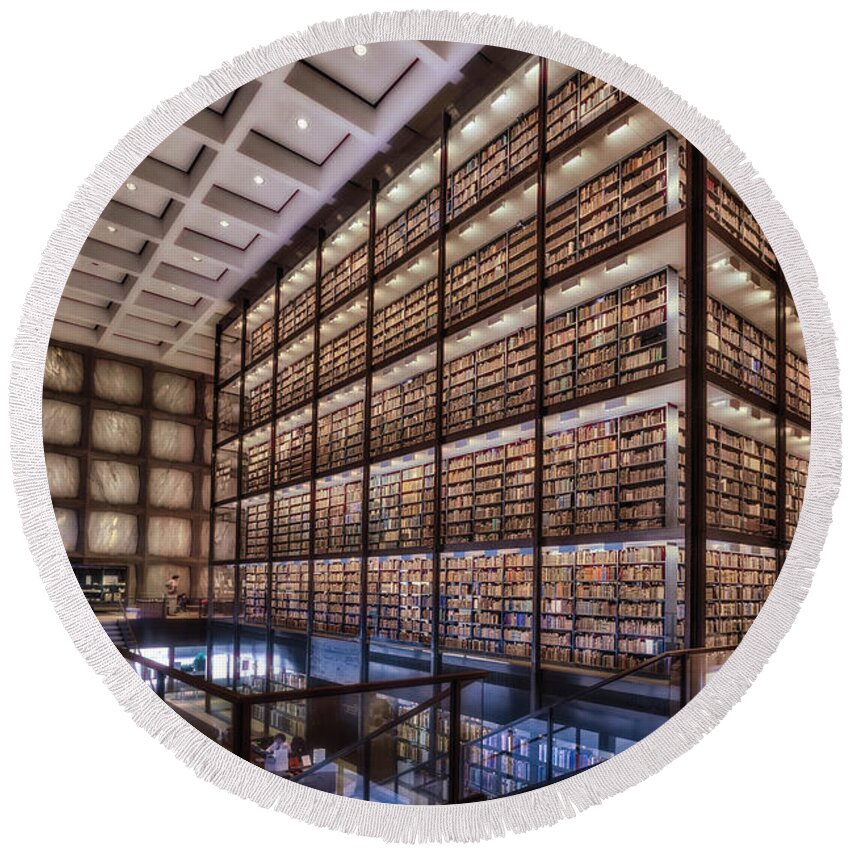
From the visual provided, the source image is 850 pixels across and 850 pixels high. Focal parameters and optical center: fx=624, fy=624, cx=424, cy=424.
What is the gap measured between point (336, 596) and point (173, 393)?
2.12ft

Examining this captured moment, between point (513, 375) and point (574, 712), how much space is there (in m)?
0.93

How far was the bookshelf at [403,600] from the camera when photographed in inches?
62.8

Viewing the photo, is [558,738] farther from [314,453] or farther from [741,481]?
[314,453]

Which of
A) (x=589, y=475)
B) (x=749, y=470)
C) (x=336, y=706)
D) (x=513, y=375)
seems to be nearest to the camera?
(x=336, y=706)

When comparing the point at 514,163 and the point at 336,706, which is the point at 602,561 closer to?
the point at 336,706

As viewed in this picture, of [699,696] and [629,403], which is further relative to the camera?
[629,403]

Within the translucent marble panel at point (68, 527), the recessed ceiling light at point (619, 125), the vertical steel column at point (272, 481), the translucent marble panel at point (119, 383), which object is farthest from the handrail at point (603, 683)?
the recessed ceiling light at point (619, 125)

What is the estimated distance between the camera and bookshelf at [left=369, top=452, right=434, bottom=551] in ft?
5.29

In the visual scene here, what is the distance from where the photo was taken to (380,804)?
147cm

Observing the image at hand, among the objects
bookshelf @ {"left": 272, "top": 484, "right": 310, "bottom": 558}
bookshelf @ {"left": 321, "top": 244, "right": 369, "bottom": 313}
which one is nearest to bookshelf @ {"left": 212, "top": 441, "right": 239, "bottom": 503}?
bookshelf @ {"left": 272, "top": 484, "right": 310, "bottom": 558}

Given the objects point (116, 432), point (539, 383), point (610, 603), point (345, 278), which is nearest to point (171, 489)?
point (116, 432)

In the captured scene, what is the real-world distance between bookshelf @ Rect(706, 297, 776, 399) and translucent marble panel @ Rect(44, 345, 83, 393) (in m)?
1.53

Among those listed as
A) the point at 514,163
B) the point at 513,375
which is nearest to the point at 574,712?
the point at 513,375

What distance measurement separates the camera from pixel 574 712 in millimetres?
1556
